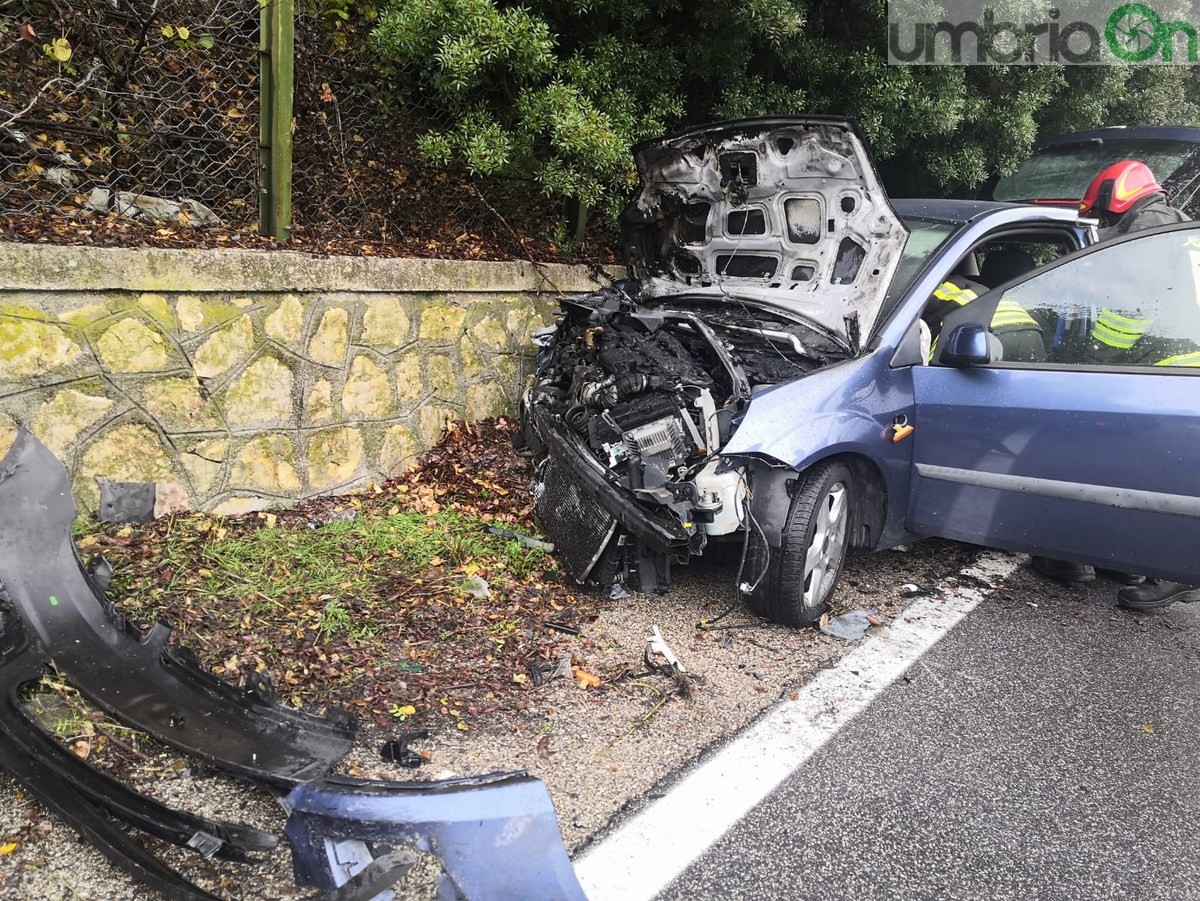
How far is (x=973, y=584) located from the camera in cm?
425

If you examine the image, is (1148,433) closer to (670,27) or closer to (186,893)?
(186,893)

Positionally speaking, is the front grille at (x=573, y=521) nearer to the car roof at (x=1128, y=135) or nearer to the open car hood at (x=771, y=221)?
the open car hood at (x=771, y=221)

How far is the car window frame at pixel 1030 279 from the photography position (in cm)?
334

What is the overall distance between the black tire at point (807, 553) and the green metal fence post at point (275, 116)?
9.62 ft

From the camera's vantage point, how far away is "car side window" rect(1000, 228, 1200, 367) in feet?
11.1

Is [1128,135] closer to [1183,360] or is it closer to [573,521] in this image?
[1183,360]

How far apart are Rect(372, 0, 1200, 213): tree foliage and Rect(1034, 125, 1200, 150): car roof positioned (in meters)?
0.32

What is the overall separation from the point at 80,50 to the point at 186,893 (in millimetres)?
3910

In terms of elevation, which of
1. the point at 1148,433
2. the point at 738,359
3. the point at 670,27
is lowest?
the point at 1148,433

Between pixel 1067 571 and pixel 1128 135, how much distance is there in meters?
5.04

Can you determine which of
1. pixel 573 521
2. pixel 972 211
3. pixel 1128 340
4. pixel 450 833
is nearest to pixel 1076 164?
pixel 972 211

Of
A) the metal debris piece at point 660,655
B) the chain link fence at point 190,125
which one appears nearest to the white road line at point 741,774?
the metal debris piece at point 660,655

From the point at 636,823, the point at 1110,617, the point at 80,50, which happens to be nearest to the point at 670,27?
the point at 80,50

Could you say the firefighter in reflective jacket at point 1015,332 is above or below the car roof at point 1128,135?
below
